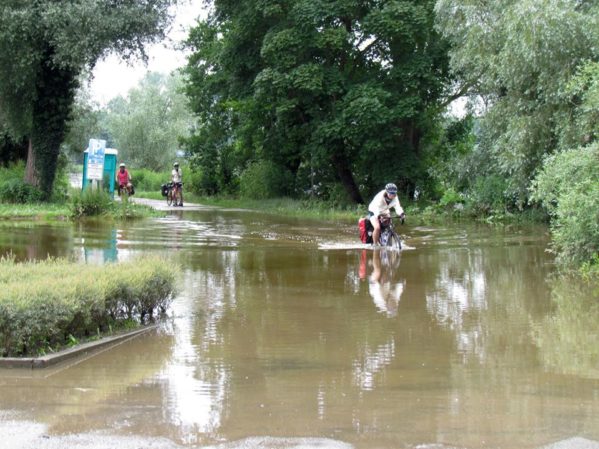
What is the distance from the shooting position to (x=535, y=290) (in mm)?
12367

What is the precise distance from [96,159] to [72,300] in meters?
21.3

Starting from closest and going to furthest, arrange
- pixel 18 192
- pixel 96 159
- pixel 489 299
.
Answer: pixel 489 299 < pixel 96 159 < pixel 18 192

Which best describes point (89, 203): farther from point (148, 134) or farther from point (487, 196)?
point (148, 134)

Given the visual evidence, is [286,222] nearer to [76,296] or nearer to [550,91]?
[550,91]

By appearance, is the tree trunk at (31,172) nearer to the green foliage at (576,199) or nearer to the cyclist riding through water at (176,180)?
the cyclist riding through water at (176,180)

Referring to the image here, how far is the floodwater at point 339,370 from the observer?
5.72 m

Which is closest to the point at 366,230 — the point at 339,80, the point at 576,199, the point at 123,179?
the point at 576,199

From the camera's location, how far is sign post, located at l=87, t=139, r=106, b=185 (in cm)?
2839

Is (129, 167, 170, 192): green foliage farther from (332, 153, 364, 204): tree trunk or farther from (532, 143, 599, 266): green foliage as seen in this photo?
(532, 143, 599, 266): green foliage

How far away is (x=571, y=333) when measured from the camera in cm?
910

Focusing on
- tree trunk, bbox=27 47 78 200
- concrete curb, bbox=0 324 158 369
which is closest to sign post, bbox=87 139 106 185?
tree trunk, bbox=27 47 78 200

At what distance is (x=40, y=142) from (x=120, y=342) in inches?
987

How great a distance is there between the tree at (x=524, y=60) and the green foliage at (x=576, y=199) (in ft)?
15.4

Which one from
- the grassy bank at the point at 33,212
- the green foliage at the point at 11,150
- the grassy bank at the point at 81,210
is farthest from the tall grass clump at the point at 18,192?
the green foliage at the point at 11,150
